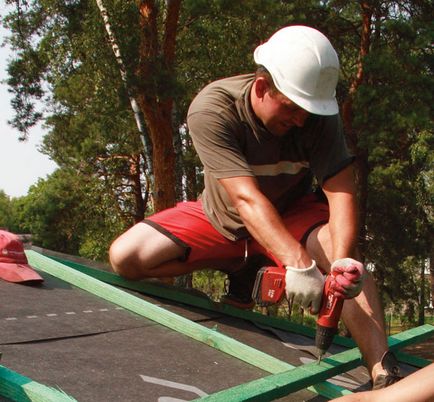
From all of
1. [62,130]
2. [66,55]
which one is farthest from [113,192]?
[66,55]

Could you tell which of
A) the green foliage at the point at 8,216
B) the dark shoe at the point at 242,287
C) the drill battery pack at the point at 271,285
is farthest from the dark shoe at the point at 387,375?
the green foliage at the point at 8,216

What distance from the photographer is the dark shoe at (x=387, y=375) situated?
2234 millimetres

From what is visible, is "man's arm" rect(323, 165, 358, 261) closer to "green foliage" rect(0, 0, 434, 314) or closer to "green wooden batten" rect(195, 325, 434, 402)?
"green wooden batten" rect(195, 325, 434, 402)

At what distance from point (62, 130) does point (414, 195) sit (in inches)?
404

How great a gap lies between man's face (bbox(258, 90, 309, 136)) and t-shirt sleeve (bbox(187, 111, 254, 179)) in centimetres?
14

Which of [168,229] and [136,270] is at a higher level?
[168,229]

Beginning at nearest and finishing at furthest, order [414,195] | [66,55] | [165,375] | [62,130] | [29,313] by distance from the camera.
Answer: [165,375] < [29,313] < [66,55] < [414,195] < [62,130]

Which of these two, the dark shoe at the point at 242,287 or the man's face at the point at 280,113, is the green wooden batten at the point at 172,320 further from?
the man's face at the point at 280,113

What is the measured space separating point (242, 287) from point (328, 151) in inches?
36.6

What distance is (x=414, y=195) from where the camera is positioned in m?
18.2

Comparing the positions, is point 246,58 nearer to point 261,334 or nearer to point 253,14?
point 253,14

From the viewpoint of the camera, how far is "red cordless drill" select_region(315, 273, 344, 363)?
87.1 inches

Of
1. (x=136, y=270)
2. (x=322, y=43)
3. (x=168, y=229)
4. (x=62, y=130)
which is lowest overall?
(x=136, y=270)

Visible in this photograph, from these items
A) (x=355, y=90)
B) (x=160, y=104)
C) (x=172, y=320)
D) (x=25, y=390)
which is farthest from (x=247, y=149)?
(x=355, y=90)
